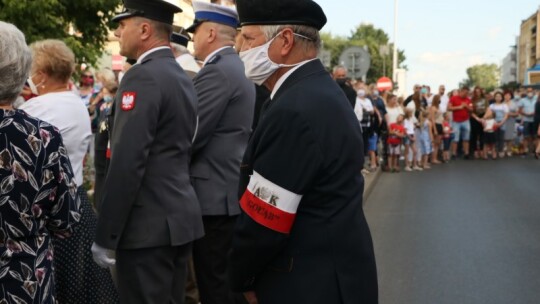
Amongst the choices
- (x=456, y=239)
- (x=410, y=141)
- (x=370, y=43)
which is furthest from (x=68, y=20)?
(x=370, y=43)

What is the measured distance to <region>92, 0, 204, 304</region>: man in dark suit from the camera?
3863 millimetres

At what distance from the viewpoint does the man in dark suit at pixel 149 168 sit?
386 cm

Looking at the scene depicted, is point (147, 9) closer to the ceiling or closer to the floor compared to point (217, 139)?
closer to the ceiling

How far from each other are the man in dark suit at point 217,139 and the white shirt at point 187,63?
679mm

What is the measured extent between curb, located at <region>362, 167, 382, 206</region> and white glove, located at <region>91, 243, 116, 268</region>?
1033 cm

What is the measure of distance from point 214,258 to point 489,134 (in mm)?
21289

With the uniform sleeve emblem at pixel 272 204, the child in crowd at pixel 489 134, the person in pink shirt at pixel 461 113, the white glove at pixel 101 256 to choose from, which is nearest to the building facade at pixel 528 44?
the child in crowd at pixel 489 134

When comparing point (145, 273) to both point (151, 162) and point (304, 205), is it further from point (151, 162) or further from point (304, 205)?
point (304, 205)

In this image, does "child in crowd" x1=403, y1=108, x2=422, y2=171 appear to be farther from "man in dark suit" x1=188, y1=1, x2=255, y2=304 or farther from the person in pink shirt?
"man in dark suit" x1=188, y1=1, x2=255, y2=304

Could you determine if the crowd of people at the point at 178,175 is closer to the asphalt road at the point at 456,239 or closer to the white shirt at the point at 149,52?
the white shirt at the point at 149,52

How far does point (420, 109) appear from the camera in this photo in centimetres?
2172

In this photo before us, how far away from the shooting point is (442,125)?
74.4 ft

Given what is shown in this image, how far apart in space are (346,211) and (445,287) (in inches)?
189

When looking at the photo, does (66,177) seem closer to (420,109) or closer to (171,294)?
(171,294)
